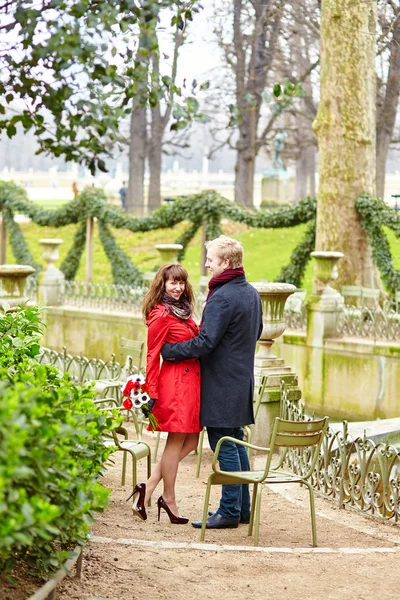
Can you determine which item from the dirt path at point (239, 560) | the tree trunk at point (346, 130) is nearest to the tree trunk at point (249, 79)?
the tree trunk at point (346, 130)

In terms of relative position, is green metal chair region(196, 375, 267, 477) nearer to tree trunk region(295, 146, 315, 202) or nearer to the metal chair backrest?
the metal chair backrest

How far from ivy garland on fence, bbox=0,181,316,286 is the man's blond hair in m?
12.1

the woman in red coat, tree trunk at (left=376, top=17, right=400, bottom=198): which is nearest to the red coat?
the woman in red coat

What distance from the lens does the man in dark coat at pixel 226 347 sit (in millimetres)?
6422

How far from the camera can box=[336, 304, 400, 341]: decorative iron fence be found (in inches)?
578

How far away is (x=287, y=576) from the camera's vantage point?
5.57m

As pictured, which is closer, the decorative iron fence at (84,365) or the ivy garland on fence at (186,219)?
the decorative iron fence at (84,365)

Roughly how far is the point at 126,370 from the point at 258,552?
5.63 m

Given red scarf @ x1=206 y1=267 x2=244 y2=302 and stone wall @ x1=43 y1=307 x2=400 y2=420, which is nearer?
red scarf @ x1=206 y1=267 x2=244 y2=302

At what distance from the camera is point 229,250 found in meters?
6.45

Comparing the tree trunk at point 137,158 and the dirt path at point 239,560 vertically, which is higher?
the tree trunk at point 137,158

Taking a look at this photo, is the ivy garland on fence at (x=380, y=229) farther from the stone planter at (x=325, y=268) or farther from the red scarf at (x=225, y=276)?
the red scarf at (x=225, y=276)

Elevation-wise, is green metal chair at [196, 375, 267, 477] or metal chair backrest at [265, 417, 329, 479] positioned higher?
metal chair backrest at [265, 417, 329, 479]

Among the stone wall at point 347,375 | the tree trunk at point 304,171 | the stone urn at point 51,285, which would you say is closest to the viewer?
the stone wall at point 347,375
